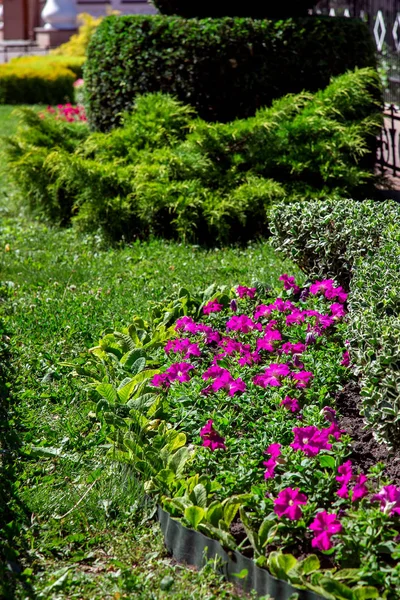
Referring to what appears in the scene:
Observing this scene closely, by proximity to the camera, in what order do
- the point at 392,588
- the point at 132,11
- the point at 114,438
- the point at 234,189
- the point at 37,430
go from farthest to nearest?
the point at 132,11 → the point at 234,189 → the point at 37,430 → the point at 114,438 → the point at 392,588

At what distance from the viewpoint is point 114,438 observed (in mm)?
3428

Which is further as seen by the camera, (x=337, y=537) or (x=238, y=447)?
(x=238, y=447)

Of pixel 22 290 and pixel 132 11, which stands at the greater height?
pixel 132 11

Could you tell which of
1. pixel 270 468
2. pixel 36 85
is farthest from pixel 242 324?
pixel 36 85

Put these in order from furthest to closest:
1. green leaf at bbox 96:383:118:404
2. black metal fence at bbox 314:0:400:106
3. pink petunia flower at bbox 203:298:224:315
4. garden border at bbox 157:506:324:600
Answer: black metal fence at bbox 314:0:400:106 → pink petunia flower at bbox 203:298:224:315 → green leaf at bbox 96:383:118:404 → garden border at bbox 157:506:324:600

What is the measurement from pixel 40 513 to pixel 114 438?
51cm

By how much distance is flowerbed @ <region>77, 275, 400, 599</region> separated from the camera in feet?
8.40

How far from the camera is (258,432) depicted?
3182 millimetres

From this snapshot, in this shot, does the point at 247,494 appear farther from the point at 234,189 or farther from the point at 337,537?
the point at 234,189

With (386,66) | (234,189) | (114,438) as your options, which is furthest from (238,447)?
(386,66)

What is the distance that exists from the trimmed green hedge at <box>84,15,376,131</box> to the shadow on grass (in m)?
4.64

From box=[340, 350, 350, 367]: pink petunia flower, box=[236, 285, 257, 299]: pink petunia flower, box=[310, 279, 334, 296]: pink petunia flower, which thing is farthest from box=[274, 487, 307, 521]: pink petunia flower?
box=[236, 285, 257, 299]: pink petunia flower

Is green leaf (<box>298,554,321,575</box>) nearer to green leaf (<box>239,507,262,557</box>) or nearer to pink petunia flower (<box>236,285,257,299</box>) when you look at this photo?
green leaf (<box>239,507,262,557</box>)

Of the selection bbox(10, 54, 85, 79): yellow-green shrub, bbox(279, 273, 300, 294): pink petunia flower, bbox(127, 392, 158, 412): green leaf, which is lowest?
bbox(127, 392, 158, 412): green leaf
